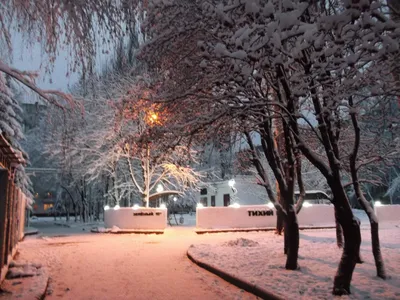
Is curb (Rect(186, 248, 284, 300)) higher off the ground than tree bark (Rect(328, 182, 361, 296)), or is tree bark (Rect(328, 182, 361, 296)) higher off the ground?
tree bark (Rect(328, 182, 361, 296))

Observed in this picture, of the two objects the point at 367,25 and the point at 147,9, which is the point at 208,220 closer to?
the point at 147,9

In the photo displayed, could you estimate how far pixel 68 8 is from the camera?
6887mm

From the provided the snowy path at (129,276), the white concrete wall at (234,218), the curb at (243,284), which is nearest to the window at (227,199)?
the white concrete wall at (234,218)

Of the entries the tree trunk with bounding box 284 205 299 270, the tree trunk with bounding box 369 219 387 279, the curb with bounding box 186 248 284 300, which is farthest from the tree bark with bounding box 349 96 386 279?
the curb with bounding box 186 248 284 300

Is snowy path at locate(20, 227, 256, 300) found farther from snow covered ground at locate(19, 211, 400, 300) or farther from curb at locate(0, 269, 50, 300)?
curb at locate(0, 269, 50, 300)

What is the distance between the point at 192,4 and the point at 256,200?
3584 centimetres

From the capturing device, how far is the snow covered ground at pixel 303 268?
7.07 metres

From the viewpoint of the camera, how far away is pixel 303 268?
9461 mm

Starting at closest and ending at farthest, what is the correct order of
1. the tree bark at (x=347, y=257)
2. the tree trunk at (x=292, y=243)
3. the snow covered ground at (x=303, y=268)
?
1. the tree bark at (x=347, y=257)
2. the snow covered ground at (x=303, y=268)
3. the tree trunk at (x=292, y=243)

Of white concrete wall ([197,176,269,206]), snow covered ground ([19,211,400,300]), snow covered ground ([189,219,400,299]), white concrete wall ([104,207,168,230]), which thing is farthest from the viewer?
white concrete wall ([197,176,269,206])

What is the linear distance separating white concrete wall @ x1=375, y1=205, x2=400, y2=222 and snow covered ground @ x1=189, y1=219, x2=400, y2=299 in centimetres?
1046

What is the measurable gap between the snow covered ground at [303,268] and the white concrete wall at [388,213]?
1046cm

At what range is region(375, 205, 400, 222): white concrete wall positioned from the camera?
24641mm

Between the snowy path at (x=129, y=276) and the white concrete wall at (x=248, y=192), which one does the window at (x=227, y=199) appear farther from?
the snowy path at (x=129, y=276)
